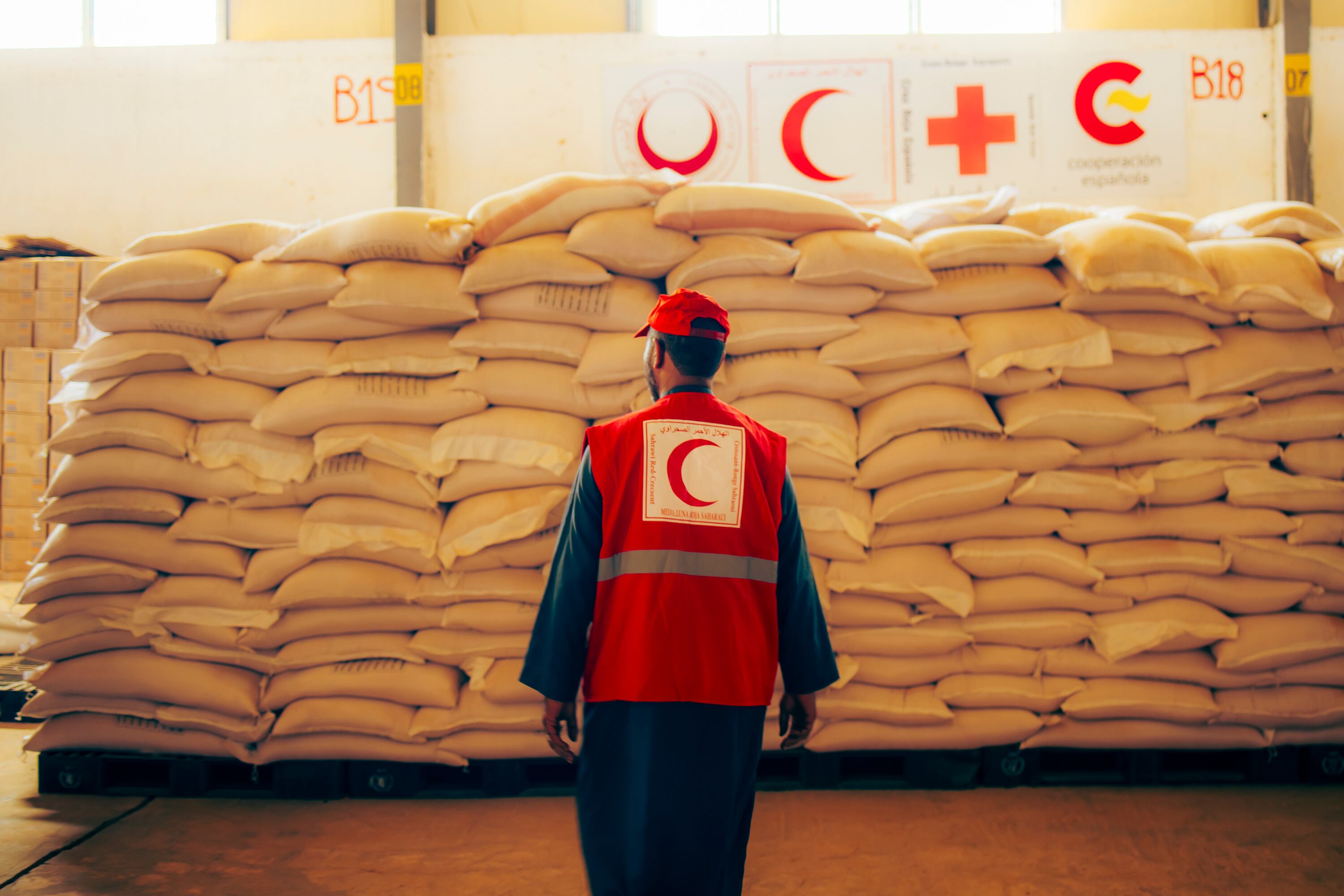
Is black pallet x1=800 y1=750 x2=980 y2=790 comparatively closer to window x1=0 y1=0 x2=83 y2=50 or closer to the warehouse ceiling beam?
the warehouse ceiling beam

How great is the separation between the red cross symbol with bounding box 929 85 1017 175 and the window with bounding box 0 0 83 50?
5.55m

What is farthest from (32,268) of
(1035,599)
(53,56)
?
(1035,599)

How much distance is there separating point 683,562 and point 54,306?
4.28 metres

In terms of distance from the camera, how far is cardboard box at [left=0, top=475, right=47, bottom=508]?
13.4 ft

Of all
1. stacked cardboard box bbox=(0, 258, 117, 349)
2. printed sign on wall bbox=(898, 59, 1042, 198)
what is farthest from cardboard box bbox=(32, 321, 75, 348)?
printed sign on wall bbox=(898, 59, 1042, 198)

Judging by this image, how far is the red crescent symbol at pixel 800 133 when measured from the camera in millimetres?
4965

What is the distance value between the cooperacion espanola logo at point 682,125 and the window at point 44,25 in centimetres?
364

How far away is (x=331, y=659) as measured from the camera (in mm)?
2582

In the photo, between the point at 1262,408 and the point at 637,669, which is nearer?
the point at 637,669

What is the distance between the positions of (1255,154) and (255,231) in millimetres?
5664

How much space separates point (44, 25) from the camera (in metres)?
5.31

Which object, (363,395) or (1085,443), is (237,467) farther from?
(1085,443)

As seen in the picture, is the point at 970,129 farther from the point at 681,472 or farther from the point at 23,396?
the point at 23,396

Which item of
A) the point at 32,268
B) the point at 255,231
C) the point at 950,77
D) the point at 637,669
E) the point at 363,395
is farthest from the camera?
the point at 950,77
